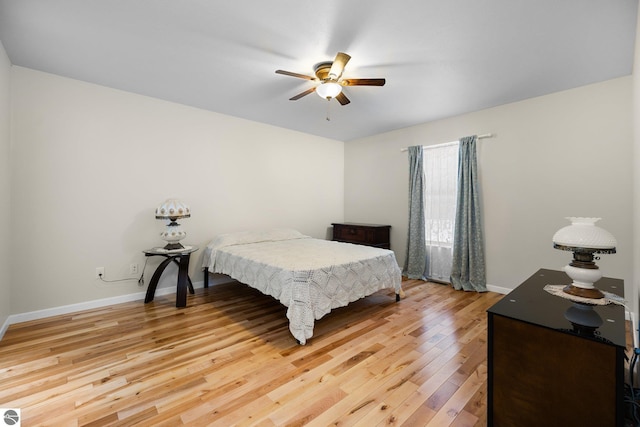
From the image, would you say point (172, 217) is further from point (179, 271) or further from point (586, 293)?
point (586, 293)

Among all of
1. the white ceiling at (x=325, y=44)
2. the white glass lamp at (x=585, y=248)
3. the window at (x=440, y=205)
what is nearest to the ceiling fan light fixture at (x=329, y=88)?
the white ceiling at (x=325, y=44)

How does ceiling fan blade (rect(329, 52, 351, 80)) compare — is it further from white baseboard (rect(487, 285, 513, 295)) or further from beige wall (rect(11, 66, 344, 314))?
white baseboard (rect(487, 285, 513, 295))

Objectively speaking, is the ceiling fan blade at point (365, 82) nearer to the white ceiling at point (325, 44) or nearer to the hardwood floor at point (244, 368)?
the white ceiling at point (325, 44)

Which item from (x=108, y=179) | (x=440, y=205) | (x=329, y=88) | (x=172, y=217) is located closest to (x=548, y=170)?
(x=440, y=205)

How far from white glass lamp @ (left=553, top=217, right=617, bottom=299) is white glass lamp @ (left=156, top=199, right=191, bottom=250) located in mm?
3321

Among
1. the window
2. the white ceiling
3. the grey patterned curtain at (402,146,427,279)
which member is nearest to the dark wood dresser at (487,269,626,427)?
the white ceiling

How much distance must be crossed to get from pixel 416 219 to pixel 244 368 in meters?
3.30

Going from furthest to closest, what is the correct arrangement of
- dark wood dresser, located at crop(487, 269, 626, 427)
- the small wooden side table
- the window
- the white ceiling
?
1. the window
2. the small wooden side table
3. the white ceiling
4. dark wood dresser, located at crop(487, 269, 626, 427)

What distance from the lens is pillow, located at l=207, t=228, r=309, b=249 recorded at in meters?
3.57

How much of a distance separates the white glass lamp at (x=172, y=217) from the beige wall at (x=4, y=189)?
3.88 ft

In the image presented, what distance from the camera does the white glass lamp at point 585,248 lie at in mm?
1243

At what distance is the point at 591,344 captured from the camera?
0.99 metres

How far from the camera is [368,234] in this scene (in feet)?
14.8

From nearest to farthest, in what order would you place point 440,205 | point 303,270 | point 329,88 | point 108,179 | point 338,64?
1. point 338,64
2. point 303,270
3. point 329,88
4. point 108,179
5. point 440,205
